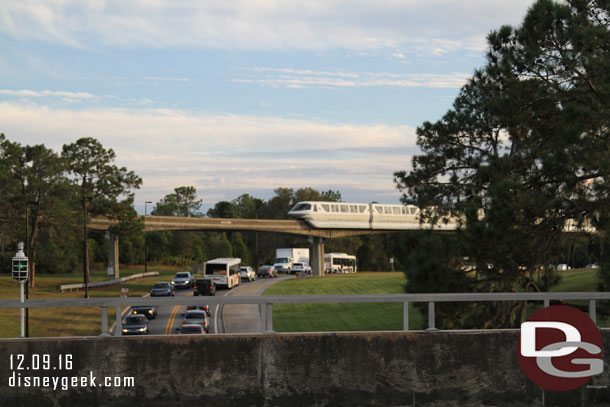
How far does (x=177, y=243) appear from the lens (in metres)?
125

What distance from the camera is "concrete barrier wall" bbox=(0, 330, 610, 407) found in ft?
26.5

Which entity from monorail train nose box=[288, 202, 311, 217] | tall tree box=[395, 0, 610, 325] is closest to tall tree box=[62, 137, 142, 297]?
monorail train nose box=[288, 202, 311, 217]

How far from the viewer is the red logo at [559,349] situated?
28.5ft

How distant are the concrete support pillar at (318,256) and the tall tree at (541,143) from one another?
73.6 m

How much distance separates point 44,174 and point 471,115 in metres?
48.1

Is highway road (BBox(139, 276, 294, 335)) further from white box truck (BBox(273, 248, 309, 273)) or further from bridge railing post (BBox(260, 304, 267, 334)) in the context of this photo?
white box truck (BBox(273, 248, 309, 273))

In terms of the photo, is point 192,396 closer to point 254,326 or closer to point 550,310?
point 550,310

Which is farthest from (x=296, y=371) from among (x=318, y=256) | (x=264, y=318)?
(x=318, y=256)

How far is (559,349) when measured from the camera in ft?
28.4

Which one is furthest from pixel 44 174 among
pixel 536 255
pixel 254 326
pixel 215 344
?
pixel 215 344

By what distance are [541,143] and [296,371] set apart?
1656 centimetres

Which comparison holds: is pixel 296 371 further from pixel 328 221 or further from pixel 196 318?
pixel 328 221

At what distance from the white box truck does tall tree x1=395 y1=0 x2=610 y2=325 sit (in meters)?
81.6

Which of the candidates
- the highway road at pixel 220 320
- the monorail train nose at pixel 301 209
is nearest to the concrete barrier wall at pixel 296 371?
the highway road at pixel 220 320
